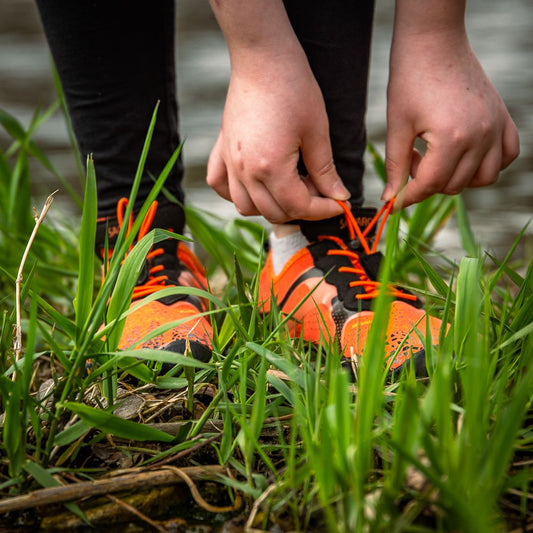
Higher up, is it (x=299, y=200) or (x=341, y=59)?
(x=341, y=59)

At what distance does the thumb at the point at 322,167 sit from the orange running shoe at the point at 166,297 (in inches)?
10.4

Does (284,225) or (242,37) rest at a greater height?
(242,37)

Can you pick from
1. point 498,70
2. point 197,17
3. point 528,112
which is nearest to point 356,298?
point 528,112

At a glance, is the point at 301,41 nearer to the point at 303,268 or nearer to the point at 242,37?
the point at 242,37

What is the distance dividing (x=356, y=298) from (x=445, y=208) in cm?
60

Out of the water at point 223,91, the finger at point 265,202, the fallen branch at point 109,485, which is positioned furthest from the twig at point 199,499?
the water at point 223,91

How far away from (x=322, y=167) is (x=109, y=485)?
0.54 m

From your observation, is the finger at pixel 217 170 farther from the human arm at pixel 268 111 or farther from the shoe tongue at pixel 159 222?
the shoe tongue at pixel 159 222

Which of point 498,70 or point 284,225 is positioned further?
point 498,70

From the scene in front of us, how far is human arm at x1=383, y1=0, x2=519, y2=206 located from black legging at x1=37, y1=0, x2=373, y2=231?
3.5 inches

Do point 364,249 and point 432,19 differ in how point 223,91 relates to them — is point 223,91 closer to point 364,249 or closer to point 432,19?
point 364,249

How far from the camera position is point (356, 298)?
3.32 ft

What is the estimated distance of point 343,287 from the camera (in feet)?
3.40

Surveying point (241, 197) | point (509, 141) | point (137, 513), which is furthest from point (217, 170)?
point (137, 513)
